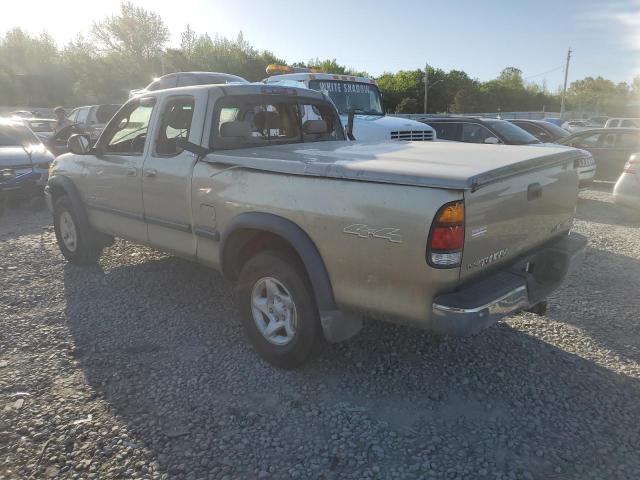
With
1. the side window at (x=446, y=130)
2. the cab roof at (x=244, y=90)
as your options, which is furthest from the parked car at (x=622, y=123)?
the cab roof at (x=244, y=90)

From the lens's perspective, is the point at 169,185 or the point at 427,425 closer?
the point at 427,425

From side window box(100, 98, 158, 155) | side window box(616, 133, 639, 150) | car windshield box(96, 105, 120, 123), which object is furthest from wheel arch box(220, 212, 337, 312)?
car windshield box(96, 105, 120, 123)

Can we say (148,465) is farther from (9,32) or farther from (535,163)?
(9,32)

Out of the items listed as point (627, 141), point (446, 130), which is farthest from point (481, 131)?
point (627, 141)

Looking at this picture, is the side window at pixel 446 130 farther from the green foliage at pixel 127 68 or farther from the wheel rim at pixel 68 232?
the green foliage at pixel 127 68

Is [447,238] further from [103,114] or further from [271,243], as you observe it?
[103,114]

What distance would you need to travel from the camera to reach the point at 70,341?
13.1 ft

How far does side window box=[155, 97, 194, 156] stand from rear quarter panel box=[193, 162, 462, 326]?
4.11ft

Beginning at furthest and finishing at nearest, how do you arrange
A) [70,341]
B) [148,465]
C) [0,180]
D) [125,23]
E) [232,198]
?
[125,23], [0,180], [70,341], [232,198], [148,465]

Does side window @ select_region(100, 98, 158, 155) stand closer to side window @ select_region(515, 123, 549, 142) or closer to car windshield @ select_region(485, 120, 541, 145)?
car windshield @ select_region(485, 120, 541, 145)

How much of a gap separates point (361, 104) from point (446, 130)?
243 centimetres

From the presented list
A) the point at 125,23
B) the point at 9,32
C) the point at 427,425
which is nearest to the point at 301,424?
the point at 427,425

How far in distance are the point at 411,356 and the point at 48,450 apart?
94.9 inches

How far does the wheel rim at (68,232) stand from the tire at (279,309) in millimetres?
3039
